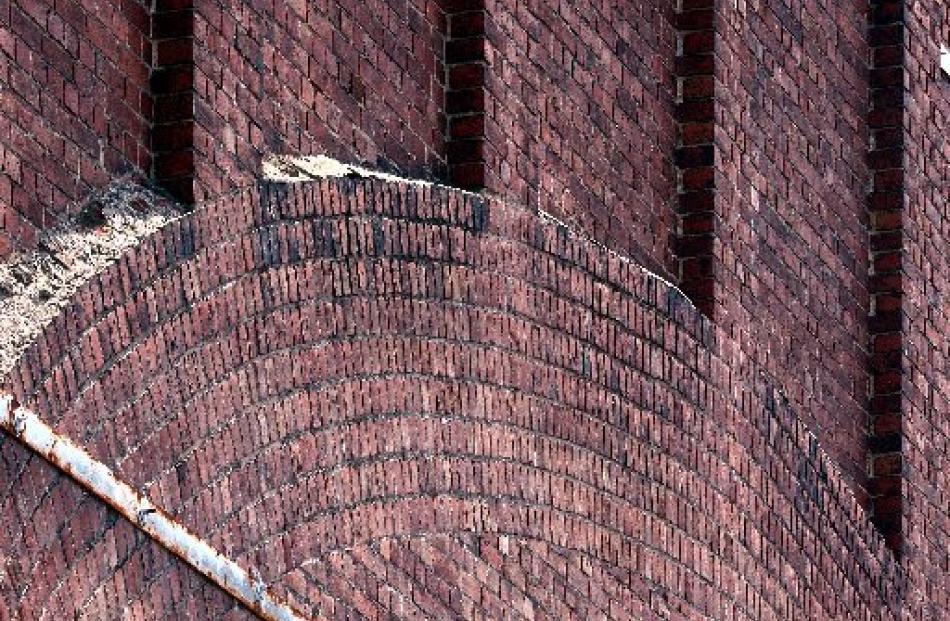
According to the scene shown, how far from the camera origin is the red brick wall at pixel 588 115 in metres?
13.5

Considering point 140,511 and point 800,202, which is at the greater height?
point 800,202

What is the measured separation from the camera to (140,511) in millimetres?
10875

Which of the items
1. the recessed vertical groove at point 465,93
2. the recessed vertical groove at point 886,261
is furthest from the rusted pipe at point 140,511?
the recessed vertical groove at point 886,261

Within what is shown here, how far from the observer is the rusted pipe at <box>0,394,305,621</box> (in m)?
10.4

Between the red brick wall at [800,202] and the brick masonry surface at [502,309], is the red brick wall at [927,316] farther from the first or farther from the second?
the red brick wall at [800,202]

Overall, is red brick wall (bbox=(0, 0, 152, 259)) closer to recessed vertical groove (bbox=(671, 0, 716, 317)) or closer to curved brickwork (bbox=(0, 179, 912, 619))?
curved brickwork (bbox=(0, 179, 912, 619))

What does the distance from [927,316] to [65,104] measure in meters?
6.19

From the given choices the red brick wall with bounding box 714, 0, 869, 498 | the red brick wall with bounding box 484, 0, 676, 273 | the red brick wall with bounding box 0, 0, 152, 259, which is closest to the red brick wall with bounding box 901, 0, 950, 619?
the red brick wall with bounding box 714, 0, 869, 498

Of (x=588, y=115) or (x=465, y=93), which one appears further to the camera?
(x=588, y=115)

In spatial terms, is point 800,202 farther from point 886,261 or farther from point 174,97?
point 174,97

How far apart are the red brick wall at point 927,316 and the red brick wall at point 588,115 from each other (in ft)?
6.12

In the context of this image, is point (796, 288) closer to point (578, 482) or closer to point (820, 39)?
point (820, 39)

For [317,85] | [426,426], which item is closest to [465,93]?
[317,85]

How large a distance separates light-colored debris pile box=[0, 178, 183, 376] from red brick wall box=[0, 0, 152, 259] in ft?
0.17
